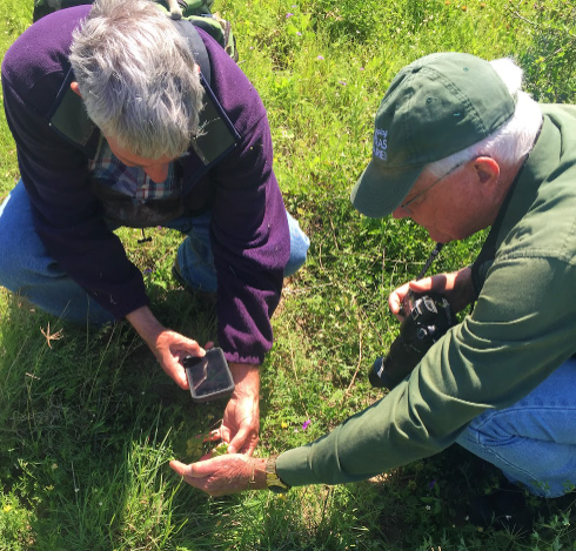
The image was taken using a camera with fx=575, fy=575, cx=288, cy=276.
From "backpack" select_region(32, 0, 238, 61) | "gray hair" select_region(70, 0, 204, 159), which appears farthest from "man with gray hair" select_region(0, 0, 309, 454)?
"backpack" select_region(32, 0, 238, 61)

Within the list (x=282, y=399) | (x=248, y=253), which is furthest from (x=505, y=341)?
(x=282, y=399)

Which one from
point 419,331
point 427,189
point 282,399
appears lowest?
point 282,399

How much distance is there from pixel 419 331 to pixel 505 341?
21.9 inches

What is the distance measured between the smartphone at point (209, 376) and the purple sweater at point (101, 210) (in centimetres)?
10

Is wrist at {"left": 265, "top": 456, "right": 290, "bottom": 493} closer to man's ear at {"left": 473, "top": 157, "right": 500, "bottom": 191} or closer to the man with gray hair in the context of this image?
the man with gray hair

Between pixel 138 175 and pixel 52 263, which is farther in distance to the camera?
pixel 52 263

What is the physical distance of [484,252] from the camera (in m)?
1.94

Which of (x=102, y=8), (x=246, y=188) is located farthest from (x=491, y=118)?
(x=102, y=8)

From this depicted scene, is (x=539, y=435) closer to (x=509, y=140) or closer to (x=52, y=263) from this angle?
(x=509, y=140)

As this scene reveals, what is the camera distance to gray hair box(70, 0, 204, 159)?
5.04 ft

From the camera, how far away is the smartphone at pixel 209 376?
2.07m

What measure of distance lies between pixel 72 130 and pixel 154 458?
1.26 metres

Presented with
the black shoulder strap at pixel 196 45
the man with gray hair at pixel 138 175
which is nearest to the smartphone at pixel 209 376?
the man with gray hair at pixel 138 175

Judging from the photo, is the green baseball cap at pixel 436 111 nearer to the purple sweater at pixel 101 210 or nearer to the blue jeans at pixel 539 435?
the purple sweater at pixel 101 210
